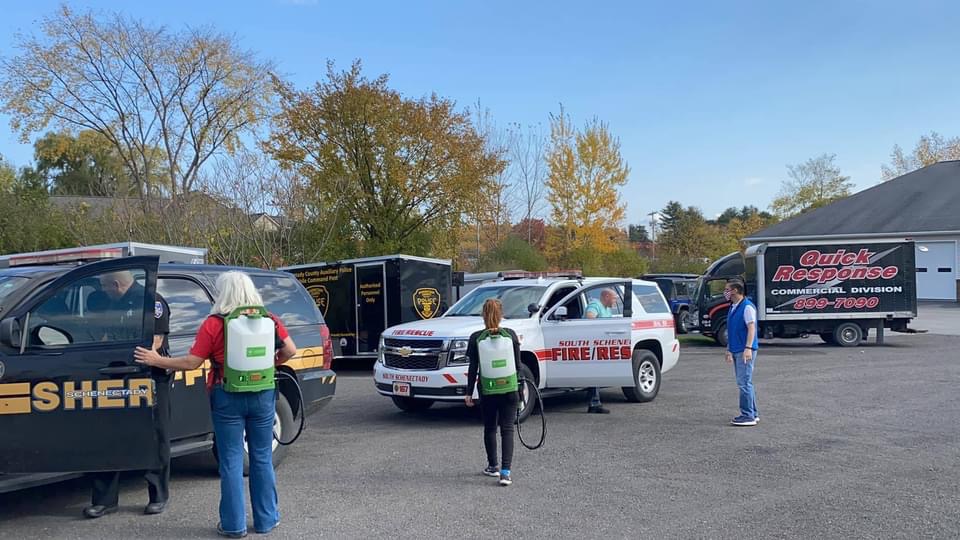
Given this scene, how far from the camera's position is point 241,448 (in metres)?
5.74

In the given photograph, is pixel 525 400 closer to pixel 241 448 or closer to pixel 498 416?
pixel 498 416

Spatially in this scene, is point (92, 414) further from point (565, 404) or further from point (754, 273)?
point (754, 273)

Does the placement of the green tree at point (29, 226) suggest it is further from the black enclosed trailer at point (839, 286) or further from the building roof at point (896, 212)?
the building roof at point (896, 212)

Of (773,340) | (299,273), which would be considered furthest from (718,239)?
(299,273)

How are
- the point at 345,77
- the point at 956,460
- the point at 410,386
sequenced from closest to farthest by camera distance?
the point at 956,460
the point at 410,386
the point at 345,77

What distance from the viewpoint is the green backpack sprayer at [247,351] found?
5582 millimetres

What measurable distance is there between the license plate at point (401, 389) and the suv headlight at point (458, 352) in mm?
635

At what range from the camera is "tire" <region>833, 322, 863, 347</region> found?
2177 cm

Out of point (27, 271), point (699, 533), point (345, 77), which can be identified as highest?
point (345, 77)

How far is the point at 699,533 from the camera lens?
5.73m

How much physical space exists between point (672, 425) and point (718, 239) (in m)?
51.1

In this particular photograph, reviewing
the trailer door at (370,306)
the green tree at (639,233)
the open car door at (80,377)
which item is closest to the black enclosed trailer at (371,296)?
the trailer door at (370,306)

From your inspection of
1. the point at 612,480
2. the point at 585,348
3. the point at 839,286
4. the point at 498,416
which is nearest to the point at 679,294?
the point at 839,286

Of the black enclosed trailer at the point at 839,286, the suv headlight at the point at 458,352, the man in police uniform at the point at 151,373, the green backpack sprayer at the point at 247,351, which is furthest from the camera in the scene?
the black enclosed trailer at the point at 839,286
